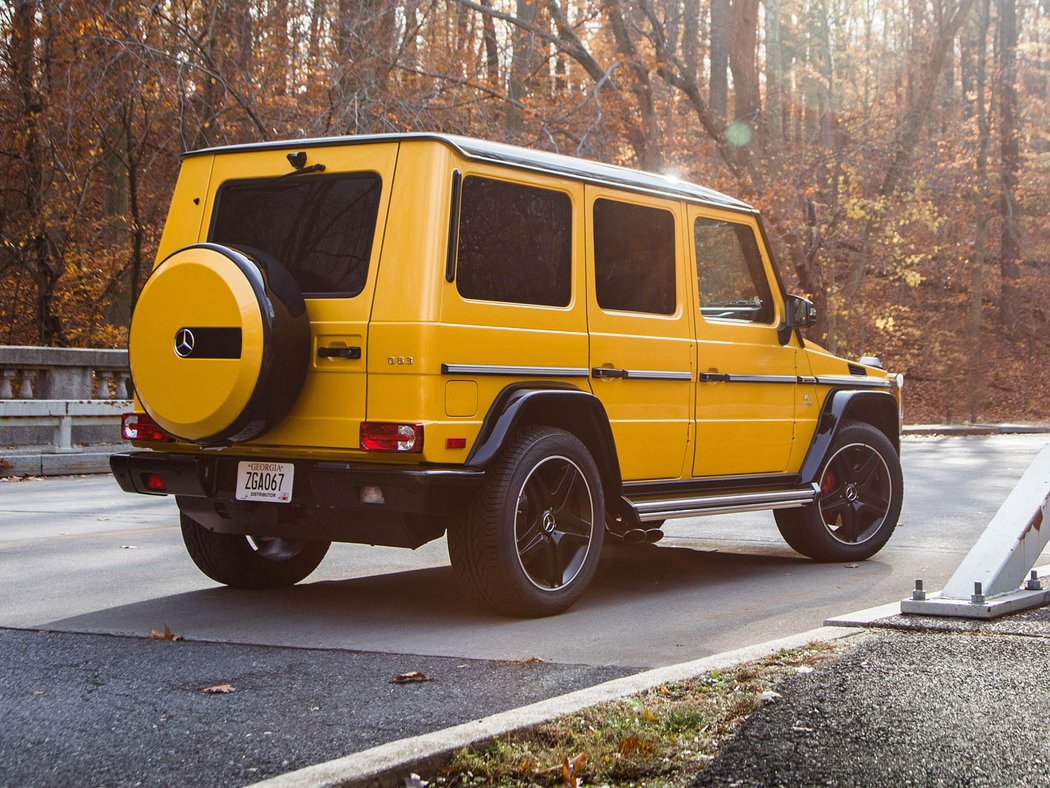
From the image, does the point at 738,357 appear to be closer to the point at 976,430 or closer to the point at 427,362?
the point at 427,362

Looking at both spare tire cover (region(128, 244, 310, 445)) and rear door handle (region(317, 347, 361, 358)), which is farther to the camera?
rear door handle (region(317, 347, 361, 358))

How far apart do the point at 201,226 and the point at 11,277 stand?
18.8 m

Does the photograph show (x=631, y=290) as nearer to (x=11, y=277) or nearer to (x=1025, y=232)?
(x=11, y=277)

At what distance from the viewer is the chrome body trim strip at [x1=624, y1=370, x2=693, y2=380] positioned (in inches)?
295

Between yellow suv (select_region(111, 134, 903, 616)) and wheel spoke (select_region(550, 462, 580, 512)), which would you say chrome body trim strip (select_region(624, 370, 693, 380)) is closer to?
yellow suv (select_region(111, 134, 903, 616))

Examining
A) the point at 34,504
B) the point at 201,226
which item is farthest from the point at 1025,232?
the point at 201,226

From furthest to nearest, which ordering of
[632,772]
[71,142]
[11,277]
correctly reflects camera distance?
[11,277], [71,142], [632,772]

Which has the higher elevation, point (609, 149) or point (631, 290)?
point (609, 149)

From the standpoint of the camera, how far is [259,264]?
653 cm

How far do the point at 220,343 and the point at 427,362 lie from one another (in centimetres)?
96

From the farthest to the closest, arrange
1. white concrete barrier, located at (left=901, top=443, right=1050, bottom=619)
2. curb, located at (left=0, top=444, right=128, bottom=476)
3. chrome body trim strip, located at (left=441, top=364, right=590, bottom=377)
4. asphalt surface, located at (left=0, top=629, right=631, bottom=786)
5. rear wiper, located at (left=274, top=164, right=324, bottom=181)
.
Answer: curb, located at (left=0, top=444, right=128, bottom=476)
rear wiper, located at (left=274, top=164, right=324, bottom=181)
chrome body trim strip, located at (left=441, top=364, right=590, bottom=377)
white concrete barrier, located at (left=901, top=443, right=1050, bottom=619)
asphalt surface, located at (left=0, top=629, right=631, bottom=786)

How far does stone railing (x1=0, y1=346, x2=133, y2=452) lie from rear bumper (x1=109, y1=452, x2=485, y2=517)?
413 inches

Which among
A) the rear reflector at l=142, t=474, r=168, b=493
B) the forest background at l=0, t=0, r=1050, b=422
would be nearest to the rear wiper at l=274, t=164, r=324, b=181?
the rear reflector at l=142, t=474, r=168, b=493

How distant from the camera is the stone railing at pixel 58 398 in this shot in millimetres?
17016
